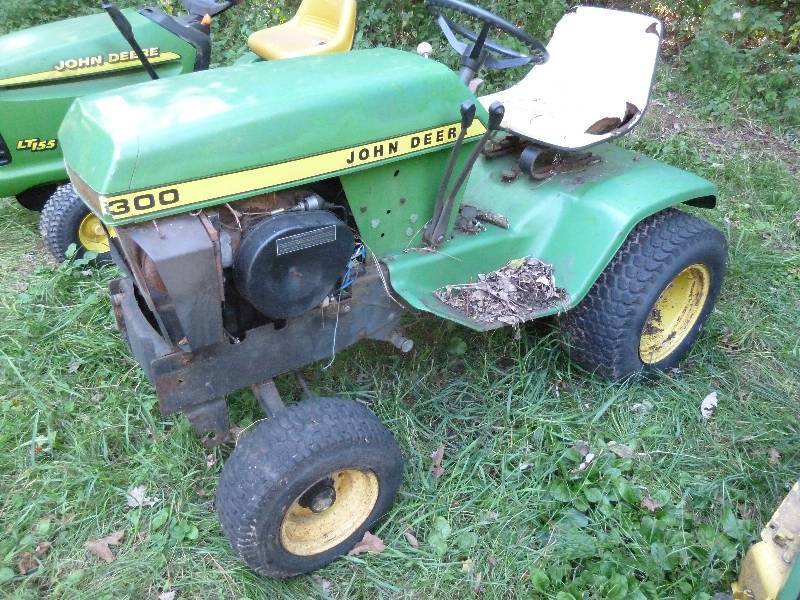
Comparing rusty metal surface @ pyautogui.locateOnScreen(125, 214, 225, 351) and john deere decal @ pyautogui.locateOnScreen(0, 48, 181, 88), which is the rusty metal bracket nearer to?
rusty metal surface @ pyautogui.locateOnScreen(125, 214, 225, 351)

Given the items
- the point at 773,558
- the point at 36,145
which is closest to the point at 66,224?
the point at 36,145

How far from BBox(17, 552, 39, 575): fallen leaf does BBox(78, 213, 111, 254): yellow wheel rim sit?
1592 mm

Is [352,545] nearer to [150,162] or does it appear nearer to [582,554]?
[582,554]

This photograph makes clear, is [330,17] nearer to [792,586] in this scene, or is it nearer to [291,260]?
[291,260]

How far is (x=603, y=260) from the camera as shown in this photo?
2418mm

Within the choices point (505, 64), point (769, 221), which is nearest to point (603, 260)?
point (505, 64)

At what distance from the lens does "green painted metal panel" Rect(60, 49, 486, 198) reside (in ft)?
5.67

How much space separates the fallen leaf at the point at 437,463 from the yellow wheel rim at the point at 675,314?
0.93 meters

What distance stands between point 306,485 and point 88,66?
7.55ft

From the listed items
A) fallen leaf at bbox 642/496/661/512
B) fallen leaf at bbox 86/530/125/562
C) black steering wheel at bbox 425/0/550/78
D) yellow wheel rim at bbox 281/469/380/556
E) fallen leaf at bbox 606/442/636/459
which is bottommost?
fallen leaf at bbox 86/530/125/562

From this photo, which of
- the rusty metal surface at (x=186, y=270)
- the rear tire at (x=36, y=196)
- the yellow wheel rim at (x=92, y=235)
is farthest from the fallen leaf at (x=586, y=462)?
the rear tire at (x=36, y=196)

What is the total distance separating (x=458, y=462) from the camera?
2.49 meters

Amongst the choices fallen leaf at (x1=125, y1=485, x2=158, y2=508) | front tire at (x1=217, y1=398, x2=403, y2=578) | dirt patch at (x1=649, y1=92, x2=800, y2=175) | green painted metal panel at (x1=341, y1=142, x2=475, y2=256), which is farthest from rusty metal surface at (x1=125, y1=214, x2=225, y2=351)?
dirt patch at (x1=649, y1=92, x2=800, y2=175)

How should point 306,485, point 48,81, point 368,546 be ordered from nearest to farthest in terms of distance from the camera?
point 306,485 → point 368,546 → point 48,81
